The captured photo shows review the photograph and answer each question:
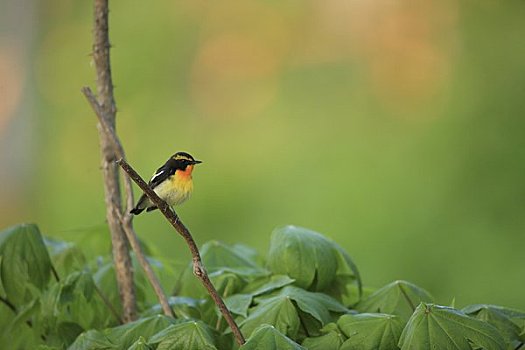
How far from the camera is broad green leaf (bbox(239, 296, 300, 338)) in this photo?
677 millimetres

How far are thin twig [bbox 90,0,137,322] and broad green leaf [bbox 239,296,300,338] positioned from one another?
0.19 meters

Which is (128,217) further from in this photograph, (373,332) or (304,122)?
(304,122)

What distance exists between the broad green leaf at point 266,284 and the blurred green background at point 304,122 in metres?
1.30

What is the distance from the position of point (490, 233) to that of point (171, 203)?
1.70m

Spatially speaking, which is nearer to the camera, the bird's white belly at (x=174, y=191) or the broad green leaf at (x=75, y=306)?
the bird's white belly at (x=174, y=191)

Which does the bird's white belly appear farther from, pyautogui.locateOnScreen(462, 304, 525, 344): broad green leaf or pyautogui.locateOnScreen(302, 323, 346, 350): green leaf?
pyautogui.locateOnScreen(462, 304, 525, 344): broad green leaf

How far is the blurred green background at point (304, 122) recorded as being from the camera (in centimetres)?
221

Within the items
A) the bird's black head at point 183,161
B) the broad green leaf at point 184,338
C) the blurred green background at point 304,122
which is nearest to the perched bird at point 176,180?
the bird's black head at point 183,161

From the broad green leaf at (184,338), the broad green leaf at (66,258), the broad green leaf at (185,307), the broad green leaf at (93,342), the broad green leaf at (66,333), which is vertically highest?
the broad green leaf at (66,258)

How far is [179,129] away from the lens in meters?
2.40

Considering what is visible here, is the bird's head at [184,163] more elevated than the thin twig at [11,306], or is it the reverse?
the bird's head at [184,163]

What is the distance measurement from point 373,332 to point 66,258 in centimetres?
40

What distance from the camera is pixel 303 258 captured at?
761mm

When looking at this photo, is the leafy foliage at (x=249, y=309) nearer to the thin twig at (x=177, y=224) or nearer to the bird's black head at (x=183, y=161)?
the thin twig at (x=177, y=224)
